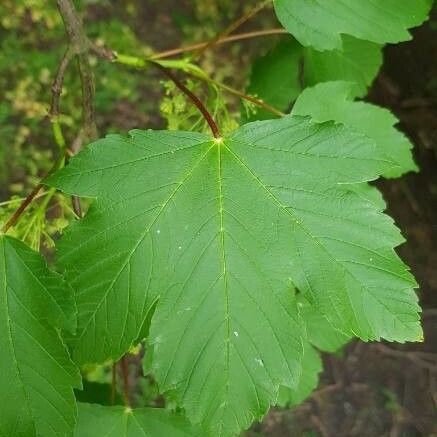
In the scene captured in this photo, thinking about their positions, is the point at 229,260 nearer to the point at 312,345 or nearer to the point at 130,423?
the point at 130,423

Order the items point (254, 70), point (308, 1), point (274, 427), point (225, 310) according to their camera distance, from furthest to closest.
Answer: point (274, 427), point (254, 70), point (308, 1), point (225, 310)

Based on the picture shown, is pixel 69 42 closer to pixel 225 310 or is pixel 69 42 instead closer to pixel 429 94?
pixel 225 310

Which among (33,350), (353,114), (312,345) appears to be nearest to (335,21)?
(353,114)

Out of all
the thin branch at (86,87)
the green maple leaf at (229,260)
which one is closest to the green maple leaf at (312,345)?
the green maple leaf at (229,260)

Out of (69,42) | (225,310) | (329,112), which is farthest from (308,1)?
(225,310)

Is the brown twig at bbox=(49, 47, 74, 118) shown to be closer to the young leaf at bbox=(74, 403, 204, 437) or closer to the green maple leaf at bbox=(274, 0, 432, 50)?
the green maple leaf at bbox=(274, 0, 432, 50)

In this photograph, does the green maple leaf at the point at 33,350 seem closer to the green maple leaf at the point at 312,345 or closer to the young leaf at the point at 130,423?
the young leaf at the point at 130,423
